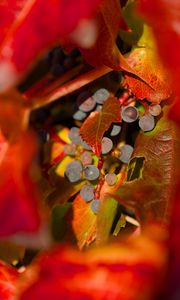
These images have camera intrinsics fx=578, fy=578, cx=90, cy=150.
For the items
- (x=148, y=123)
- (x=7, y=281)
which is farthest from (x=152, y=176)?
(x=7, y=281)

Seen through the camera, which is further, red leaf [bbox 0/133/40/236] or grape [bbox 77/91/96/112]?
grape [bbox 77/91/96/112]

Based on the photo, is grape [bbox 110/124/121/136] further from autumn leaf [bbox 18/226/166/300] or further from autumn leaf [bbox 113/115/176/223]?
autumn leaf [bbox 18/226/166/300]

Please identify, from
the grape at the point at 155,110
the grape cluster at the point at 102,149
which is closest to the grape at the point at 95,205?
the grape cluster at the point at 102,149

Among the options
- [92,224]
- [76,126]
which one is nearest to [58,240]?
[92,224]

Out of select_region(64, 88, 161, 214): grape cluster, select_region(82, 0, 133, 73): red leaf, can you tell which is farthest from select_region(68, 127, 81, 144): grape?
select_region(82, 0, 133, 73): red leaf

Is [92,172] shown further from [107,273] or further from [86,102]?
[107,273]

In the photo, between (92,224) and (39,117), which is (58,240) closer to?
(92,224)
